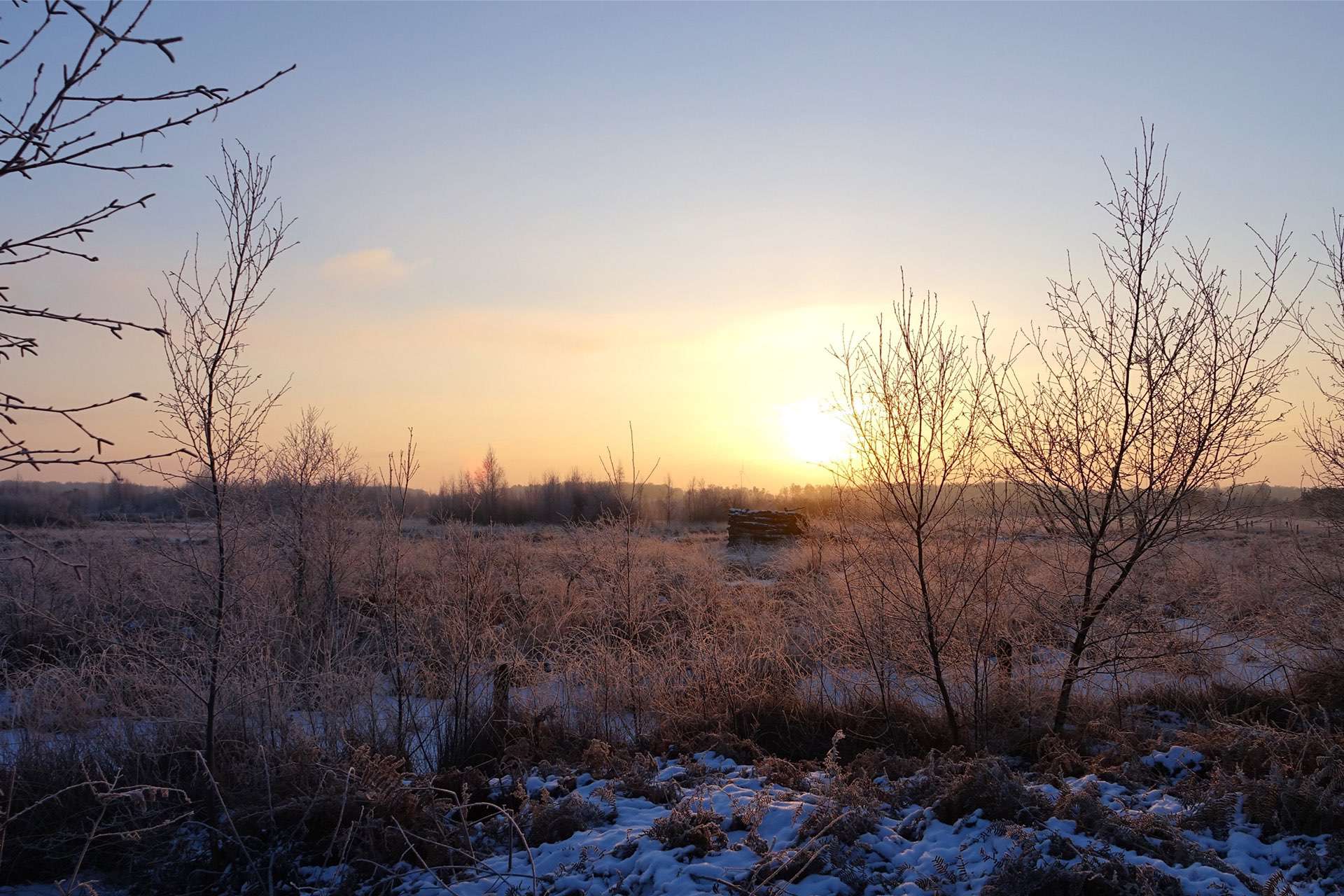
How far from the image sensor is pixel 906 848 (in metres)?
4.72

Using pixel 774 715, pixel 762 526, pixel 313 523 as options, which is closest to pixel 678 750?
pixel 774 715

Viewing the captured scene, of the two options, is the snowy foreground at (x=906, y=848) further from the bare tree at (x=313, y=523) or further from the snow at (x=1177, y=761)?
the bare tree at (x=313, y=523)

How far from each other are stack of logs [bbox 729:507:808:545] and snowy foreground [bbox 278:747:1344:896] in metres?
22.5

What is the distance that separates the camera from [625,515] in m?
9.57

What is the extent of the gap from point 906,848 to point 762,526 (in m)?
24.1

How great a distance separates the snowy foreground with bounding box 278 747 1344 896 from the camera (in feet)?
13.5

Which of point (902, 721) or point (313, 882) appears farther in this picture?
point (902, 721)

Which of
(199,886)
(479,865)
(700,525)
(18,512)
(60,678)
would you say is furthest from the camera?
(700,525)

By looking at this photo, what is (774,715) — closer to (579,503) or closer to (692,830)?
(692,830)

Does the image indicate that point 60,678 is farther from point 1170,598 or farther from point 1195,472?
point 1170,598

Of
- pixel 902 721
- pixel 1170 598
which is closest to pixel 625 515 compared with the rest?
pixel 902 721

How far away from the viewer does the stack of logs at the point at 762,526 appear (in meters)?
28.3

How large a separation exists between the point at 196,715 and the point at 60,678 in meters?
2.14

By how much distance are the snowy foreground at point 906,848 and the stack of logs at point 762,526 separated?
2249cm
